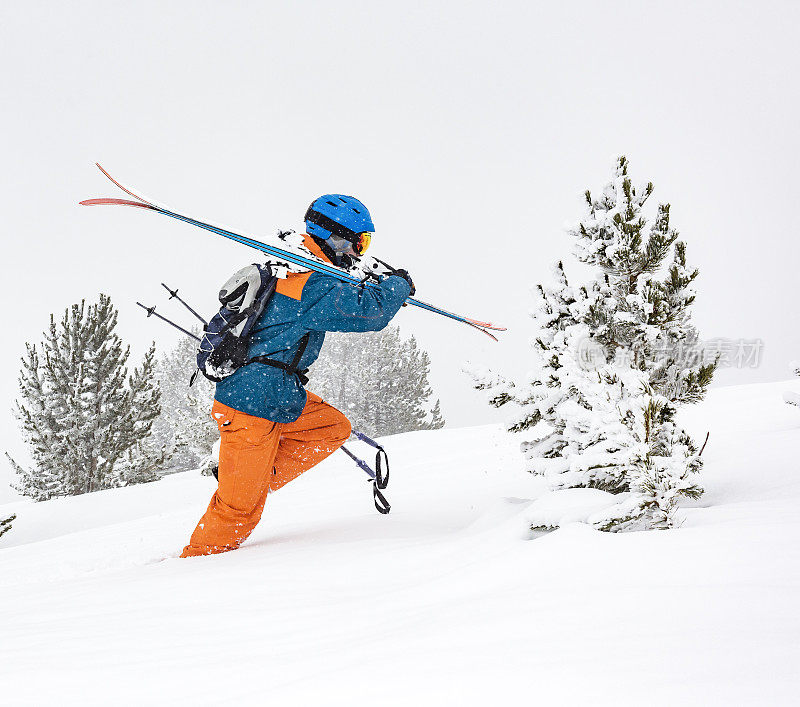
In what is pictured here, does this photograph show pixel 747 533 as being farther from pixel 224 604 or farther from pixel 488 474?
pixel 488 474

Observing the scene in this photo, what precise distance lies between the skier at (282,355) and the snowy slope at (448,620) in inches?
16.0

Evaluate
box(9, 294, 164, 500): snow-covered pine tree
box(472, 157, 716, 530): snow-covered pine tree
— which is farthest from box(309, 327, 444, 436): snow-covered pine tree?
box(472, 157, 716, 530): snow-covered pine tree

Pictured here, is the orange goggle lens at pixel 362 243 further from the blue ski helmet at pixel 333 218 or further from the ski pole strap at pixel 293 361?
the ski pole strap at pixel 293 361

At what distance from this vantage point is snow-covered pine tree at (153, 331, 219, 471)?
763 inches

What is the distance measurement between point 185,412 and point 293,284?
67.3ft

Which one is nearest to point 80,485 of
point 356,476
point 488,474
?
point 356,476

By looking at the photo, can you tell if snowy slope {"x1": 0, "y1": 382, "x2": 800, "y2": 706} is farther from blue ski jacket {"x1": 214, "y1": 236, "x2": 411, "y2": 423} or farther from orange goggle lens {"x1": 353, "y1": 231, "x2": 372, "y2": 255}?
orange goggle lens {"x1": 353, "y1": 231, "x2": 372, "y2": 255}

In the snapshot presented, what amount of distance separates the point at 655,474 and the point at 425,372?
947 inches

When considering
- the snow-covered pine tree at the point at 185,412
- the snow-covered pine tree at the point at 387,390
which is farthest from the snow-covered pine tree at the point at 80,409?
the snow-covered pine tree at the point at 387,390

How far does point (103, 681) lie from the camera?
1.60 metres

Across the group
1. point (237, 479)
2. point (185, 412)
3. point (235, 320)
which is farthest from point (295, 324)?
point (185, 412)

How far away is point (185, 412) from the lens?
74.2ft

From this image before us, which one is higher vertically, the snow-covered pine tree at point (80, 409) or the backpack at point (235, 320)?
the backpack at point (235, 320)

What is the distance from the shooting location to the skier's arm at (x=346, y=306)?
366 cm
